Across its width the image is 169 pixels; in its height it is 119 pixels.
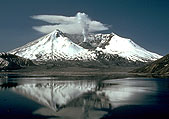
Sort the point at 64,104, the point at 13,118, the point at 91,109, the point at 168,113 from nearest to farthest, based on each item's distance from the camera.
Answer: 1. the point at 13,118
2. the point at 168,113
3. the point at 91,109
4. the point at 64,104

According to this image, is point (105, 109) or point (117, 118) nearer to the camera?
point (117, 118)

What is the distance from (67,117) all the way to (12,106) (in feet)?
44.6

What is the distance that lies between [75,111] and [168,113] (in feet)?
50.1

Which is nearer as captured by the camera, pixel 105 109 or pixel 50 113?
pixel 50 113

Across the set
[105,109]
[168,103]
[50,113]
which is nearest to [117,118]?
[105,109]

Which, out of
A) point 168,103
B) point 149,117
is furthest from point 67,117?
point 168,103

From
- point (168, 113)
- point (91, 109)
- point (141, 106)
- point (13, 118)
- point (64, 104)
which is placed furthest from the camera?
point (64, 104)

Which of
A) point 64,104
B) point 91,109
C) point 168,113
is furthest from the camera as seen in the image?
point 64,104

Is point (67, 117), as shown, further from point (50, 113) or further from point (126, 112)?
point (126, 112)

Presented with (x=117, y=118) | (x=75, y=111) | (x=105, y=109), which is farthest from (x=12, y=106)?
(x=117, y=118)

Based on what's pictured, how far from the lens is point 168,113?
39062 mm

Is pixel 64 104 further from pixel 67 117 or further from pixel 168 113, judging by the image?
pixel 168 113

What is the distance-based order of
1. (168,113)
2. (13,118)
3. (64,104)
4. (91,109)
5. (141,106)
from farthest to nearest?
(64,104) → (141,106) → (91,109) → (168,113) → (13,118)

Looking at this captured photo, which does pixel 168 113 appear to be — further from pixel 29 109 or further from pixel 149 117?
pixel 29 109
